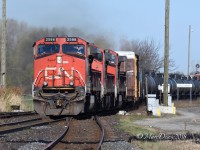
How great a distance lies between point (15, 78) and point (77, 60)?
42514 millimetres

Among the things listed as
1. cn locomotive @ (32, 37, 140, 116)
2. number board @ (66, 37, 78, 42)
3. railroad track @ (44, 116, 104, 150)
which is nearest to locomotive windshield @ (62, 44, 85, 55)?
cn locomotive @ (32, 37, 140, 116)

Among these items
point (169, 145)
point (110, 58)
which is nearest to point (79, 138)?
point (169, 145)

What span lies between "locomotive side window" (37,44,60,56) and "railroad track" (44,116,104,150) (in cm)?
419

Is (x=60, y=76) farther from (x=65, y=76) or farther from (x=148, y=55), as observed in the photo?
(x=148, y=55)

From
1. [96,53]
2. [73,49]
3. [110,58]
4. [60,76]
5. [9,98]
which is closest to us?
[60,76]

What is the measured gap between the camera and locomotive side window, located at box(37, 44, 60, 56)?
1928cm

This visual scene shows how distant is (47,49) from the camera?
1933 centimetres

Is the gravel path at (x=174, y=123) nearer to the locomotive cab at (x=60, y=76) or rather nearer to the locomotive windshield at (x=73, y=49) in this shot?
the locomotive cab at (x=60, y=76)

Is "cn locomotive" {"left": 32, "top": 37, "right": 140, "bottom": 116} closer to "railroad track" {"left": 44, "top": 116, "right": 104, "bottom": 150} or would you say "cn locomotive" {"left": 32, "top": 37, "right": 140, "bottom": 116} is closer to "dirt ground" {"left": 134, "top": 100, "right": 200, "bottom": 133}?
"railroad track" {"left": 44, "top": 116, "right": 104, "bottom": 150}

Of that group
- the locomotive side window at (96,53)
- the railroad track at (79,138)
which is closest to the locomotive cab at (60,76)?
the locomotive side window at (96,53)

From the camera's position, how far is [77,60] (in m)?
19.0

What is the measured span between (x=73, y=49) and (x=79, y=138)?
24.6 feet

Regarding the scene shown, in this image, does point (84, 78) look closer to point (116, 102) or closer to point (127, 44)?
point (116, 102)

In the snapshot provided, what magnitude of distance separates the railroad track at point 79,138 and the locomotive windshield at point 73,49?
395cm
